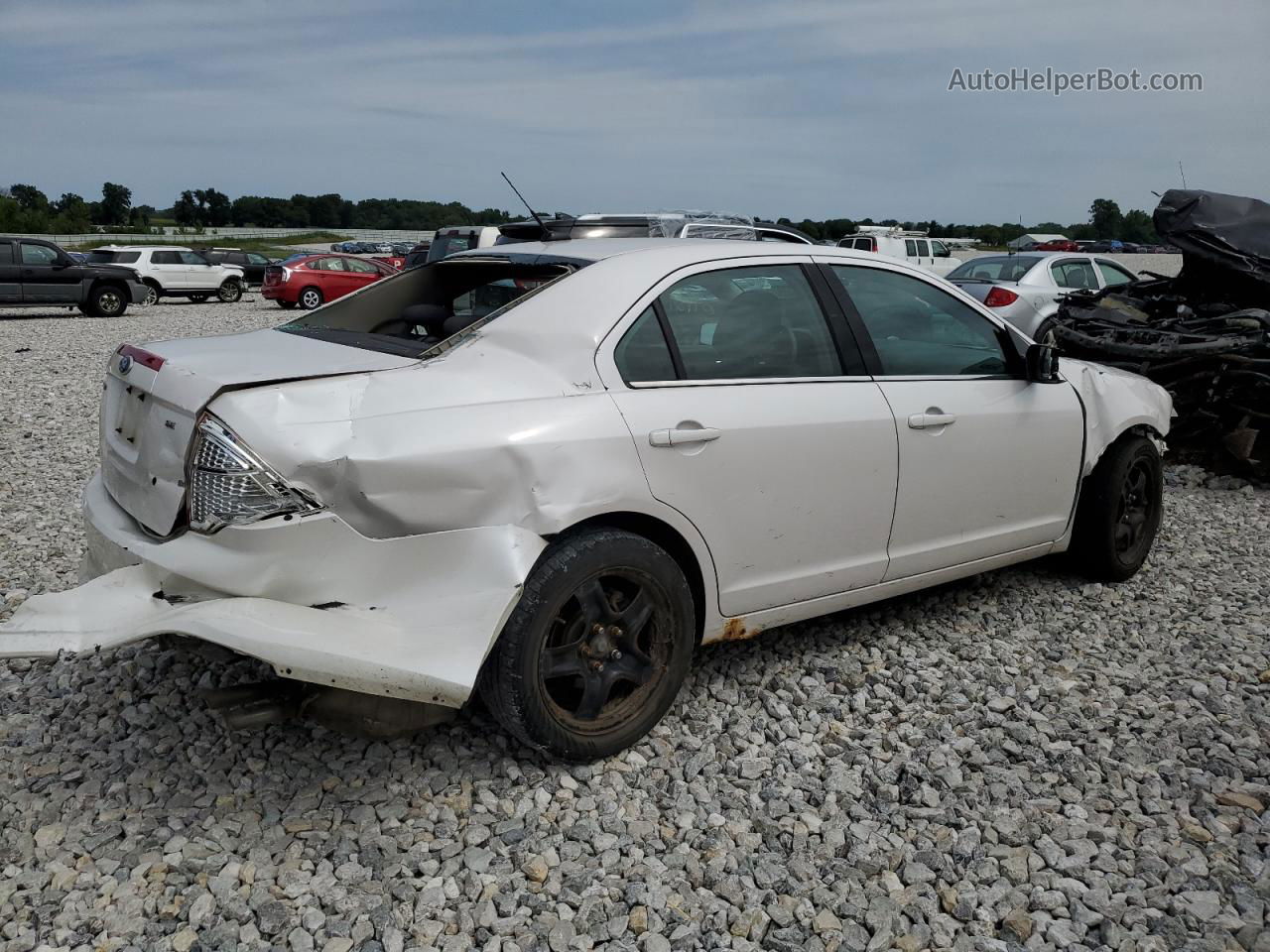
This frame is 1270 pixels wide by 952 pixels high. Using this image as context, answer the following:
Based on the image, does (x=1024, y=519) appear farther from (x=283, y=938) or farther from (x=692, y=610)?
(x=283, y=938)

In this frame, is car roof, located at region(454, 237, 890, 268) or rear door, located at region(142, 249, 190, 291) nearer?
car roof, located at region(454, 237, 890, 268)

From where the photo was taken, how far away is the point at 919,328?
423cm

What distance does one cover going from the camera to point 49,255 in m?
20.9

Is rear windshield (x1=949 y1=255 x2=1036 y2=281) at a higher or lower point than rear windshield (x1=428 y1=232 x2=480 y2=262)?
lower

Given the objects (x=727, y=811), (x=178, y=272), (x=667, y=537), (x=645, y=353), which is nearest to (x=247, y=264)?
(x=178, y=272)

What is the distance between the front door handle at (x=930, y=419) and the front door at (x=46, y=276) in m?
20.9

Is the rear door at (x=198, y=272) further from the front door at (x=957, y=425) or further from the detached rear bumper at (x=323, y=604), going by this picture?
the detached rear bumper at (x=323, y=604)

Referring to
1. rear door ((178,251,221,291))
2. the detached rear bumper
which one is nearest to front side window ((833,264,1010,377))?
the detached rear bumper

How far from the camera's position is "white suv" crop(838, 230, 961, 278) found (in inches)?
1045

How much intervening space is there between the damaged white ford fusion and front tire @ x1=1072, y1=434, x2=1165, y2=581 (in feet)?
1.55

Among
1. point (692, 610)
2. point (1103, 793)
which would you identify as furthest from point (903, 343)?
point (1103, 793)

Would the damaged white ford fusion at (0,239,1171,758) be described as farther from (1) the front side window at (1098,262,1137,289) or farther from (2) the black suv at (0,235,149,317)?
(2) the black suv at (0,235,149,317)

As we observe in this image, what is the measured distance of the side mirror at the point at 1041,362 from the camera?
4.39m

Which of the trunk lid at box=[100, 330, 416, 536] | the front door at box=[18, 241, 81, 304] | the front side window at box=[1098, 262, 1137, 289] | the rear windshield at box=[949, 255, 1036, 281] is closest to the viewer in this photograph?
the trunk lid at box=[100, 330, 416, 536]
